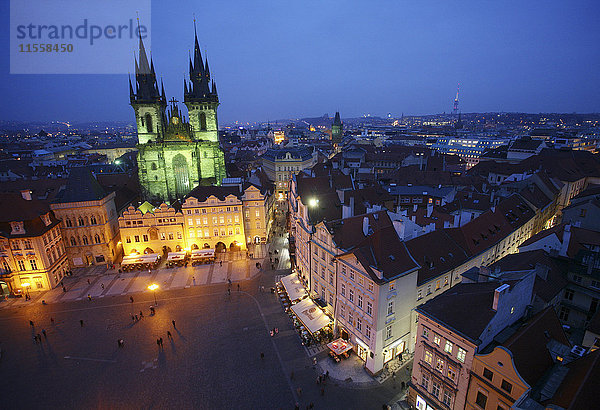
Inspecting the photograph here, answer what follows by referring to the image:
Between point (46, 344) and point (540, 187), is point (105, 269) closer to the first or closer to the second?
point (46, 344)

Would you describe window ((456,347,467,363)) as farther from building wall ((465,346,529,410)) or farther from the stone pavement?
the stone pavement

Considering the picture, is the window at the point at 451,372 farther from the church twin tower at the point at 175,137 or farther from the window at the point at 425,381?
the church twin tower at the point at 175,137

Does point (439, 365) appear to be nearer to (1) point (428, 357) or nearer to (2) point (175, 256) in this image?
(1) point (428, 357)

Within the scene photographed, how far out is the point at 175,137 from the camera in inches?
3027

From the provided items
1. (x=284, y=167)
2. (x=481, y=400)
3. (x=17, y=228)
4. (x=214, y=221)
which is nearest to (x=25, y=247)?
(x=17, y=228)

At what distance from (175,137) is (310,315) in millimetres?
58487

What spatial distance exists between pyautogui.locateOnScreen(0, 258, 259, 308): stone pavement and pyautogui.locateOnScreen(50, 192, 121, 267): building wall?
2125mm

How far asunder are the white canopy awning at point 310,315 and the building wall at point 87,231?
40.6 m

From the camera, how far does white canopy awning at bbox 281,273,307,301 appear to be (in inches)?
1727

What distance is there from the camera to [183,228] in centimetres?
6044

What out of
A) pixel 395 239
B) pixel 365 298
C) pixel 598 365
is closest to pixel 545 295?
pixel 598 365

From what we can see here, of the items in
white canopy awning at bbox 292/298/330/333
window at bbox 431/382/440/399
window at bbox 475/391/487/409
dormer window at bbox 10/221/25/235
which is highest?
dormer window at bbox 10/221/25/235

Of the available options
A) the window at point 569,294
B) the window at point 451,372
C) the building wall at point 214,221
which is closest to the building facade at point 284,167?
the building wall at point 214,221

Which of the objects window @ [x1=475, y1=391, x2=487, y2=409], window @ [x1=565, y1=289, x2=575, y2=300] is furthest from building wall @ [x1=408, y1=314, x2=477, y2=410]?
window @ [x1=565, y1=289, x2=575, y2=300]
